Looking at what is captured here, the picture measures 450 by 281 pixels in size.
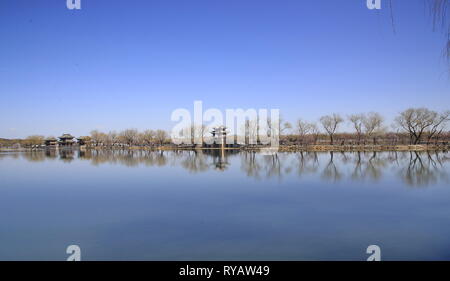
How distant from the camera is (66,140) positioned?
38.0 m

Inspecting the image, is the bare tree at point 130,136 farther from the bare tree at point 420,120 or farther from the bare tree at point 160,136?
the bare tree at point 420,120

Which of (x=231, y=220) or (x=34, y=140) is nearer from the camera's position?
(x=231, y=220)

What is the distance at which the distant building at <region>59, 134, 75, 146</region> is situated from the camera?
37.6 meters

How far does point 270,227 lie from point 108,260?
2.06 m

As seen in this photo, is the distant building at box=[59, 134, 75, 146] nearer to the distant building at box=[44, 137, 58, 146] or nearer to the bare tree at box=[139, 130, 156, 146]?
the distant building at box=[44, 137, 58, 146]

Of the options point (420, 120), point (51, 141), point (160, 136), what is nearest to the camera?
point (420, 120)

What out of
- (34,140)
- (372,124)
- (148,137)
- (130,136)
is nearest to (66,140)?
(34,140)

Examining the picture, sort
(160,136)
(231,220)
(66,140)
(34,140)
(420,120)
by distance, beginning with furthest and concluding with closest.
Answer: (34,140) → (66,140) → (160,136) → (420,120) → (231,220)

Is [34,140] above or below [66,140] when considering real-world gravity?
above

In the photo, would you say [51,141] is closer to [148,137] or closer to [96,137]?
[96,137]

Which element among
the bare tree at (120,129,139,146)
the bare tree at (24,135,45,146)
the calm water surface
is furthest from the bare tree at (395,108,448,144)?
the bare tree at (24,135,45,146)

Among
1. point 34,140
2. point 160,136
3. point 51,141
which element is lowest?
point 51,141

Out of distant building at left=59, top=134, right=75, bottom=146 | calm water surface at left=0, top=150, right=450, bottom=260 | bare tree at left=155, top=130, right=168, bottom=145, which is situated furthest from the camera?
distant building at left=59, top=134, right=75, bottom=146

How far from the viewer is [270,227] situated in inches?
143
